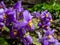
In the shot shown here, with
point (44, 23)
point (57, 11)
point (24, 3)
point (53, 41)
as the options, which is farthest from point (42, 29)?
point (24, 3)

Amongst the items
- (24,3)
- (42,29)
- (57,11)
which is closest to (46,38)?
(42,29)

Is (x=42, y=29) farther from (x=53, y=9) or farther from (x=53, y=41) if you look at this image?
(x=53, y=9)

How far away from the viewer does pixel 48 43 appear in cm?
162

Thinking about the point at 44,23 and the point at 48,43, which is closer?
the point at 48,43

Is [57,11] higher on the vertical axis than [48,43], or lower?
lower

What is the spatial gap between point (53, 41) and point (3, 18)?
387 millimetres

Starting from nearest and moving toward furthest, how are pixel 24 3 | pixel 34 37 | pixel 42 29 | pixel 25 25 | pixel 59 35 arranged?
pixel 25 25, pixel 34 37, pixel 42 29, pixel 59 35, pixel 24 3

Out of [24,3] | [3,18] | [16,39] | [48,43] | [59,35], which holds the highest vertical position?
[3,18]

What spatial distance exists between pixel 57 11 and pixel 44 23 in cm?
383

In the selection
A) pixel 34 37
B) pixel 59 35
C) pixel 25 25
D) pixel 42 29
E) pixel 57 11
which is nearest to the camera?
pixel 25 25

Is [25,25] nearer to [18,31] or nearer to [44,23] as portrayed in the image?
[18,31]

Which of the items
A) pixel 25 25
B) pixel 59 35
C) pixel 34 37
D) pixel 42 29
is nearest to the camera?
pixel 25 25

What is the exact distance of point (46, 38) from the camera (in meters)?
1.65

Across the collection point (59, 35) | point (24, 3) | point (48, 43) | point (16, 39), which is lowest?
point (24, 3)
